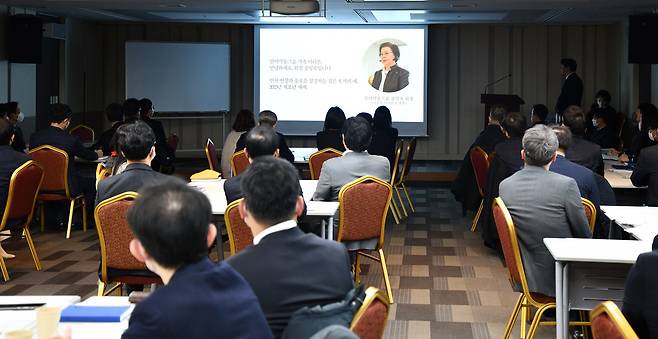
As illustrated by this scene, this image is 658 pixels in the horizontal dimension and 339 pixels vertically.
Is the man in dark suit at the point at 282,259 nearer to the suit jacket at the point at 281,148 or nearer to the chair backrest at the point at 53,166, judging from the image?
the suit jacket at the point at 281,148

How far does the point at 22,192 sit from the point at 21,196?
0.11ft

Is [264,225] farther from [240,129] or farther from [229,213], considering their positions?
[240,129]

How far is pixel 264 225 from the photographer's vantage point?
2.77 m

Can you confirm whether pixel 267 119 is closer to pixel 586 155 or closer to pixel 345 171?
pixel 345 171

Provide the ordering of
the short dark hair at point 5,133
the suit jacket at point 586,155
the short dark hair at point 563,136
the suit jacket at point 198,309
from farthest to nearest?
1. the short dark hair at point 5,133
2. the suit jacket at point 586,155
3. the short dark hair at point 563,136
4. the suit jacket at point 198,309

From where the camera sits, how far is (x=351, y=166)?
619 centimetres

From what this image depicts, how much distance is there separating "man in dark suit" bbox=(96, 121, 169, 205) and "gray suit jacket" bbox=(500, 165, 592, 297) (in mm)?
1906

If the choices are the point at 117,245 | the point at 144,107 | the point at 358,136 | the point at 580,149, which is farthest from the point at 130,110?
the point at 117,245

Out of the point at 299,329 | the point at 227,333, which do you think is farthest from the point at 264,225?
the point at 227,333

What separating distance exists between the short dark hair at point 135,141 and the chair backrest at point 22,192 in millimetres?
1791

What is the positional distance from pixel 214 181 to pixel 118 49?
9.33 meters

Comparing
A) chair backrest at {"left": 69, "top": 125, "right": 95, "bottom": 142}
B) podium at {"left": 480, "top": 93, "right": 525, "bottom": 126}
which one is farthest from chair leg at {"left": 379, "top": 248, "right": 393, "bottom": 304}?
podium at {"left": 480, "top": 93, "right": 525, "bottom": 126}

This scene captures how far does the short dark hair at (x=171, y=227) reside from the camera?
2145 millimetres

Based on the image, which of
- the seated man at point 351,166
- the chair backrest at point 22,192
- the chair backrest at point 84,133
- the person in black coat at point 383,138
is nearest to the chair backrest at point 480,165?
the person in black coat at point 383,138
